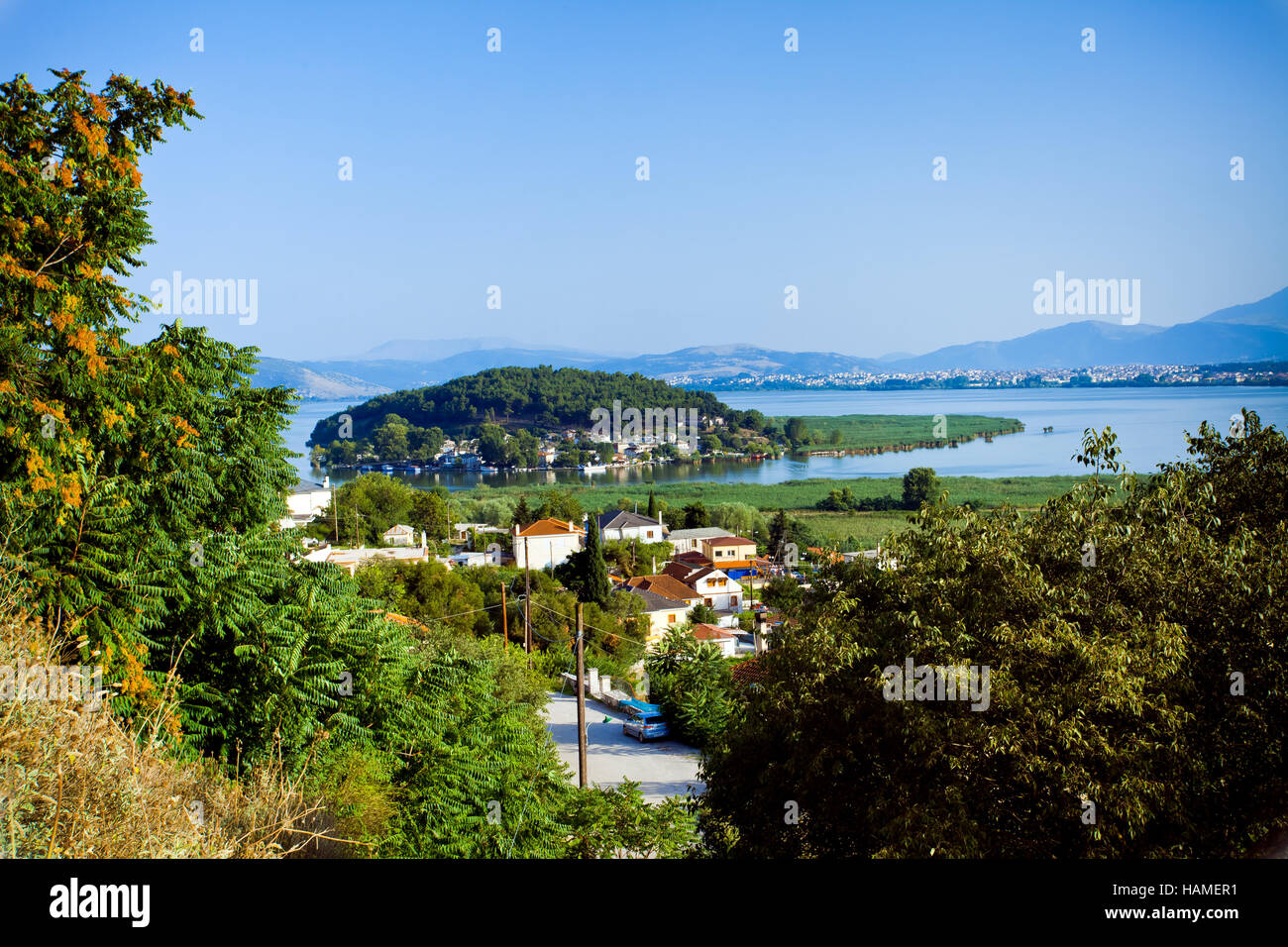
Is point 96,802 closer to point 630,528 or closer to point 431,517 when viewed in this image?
point 630,528

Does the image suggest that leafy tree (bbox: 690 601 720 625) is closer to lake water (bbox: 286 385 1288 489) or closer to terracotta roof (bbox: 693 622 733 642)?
terracotta roof (bbox: 693 622 733 642)

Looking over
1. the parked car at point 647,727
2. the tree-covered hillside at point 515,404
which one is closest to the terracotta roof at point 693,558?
the parked car at point 647,727

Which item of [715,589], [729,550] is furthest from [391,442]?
[715,589]

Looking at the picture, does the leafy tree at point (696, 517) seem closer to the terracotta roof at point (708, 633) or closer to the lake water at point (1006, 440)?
the lake water at point (1006, 440)

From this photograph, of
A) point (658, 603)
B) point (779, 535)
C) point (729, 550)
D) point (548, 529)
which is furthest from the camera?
point (779, 535)

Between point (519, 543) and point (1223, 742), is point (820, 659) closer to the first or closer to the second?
point (1223, 742)

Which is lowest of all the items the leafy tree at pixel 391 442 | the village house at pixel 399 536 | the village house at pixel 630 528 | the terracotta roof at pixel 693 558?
the terracotta roof at pixel 693 558
